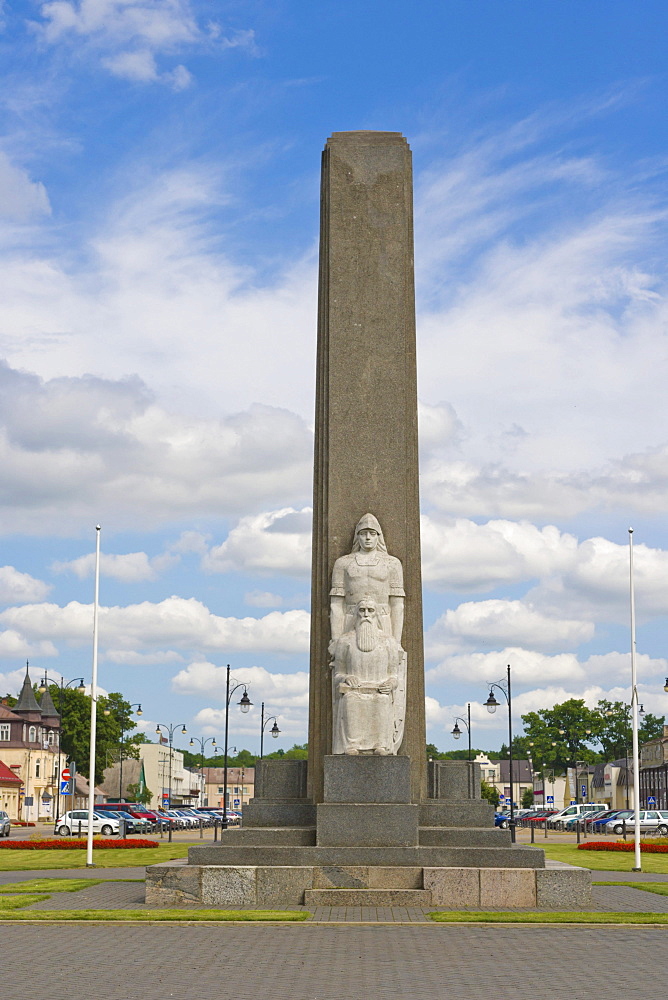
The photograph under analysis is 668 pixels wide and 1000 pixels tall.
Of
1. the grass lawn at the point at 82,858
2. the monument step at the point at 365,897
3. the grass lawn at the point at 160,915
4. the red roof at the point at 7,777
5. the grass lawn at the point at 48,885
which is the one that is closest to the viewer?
the grass lawn at the point at 160,915

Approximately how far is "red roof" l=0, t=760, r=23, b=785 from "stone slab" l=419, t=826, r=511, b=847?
71.3m

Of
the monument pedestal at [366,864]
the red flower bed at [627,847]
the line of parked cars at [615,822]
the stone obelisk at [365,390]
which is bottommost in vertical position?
the line of parked cars at [615,822]

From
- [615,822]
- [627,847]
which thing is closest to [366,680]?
[627,847]

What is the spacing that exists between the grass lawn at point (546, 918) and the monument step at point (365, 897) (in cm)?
100

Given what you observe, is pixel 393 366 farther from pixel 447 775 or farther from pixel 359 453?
pixel 447 775

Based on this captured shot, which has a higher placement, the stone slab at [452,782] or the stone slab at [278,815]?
the stone slab at [452,782]

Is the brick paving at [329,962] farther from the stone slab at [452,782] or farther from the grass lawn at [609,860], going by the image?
the grass lawn at [609,860]

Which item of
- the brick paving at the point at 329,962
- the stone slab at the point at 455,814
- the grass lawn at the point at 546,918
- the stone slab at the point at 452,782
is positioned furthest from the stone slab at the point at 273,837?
the brick paving at the point at 329,962

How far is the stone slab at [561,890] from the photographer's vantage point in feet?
62.5

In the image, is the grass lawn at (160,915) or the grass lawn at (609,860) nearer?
the grass lawn at (160,915)

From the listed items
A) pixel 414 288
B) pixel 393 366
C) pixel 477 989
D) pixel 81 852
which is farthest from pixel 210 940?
pixel 81 852

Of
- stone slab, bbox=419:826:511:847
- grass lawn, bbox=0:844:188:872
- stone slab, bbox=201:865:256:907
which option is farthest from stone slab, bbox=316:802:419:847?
grass lawn, bbox=0:844:188:872

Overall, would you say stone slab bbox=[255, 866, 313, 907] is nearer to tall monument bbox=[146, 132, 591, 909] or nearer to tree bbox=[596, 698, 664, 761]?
tall monument bbox=[146, 132, 591, 909]

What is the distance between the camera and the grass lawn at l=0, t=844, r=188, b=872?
31.5m
